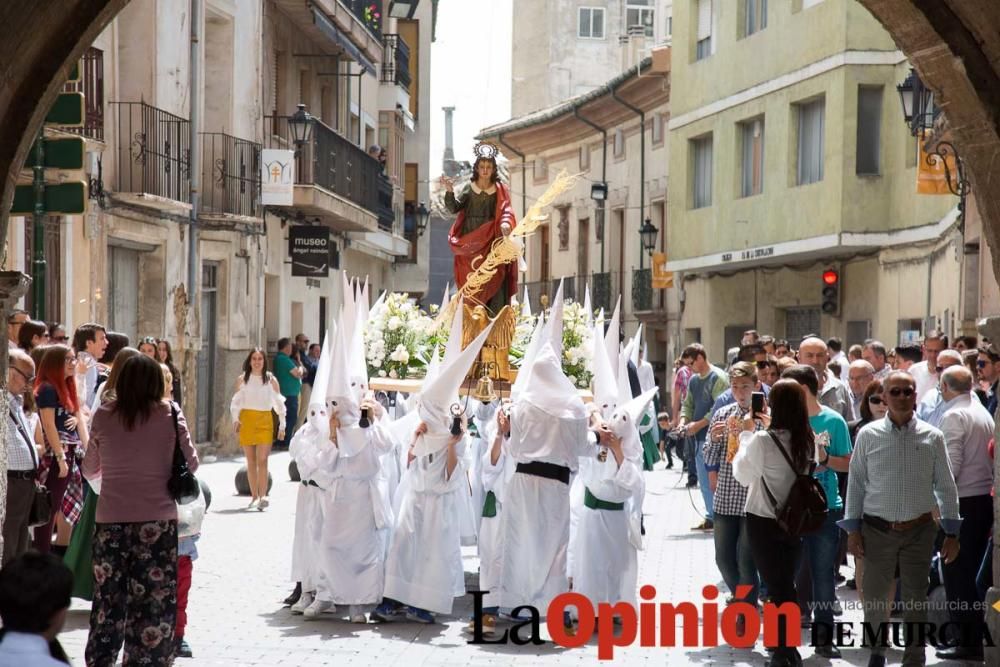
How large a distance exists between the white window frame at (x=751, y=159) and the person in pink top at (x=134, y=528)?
20.4m

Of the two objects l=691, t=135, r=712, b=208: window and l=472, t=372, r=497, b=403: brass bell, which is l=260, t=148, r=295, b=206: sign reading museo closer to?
l=691, t=135, r=712, b=208: window

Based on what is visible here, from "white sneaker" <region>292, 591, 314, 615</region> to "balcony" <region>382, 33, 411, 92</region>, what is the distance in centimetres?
2715

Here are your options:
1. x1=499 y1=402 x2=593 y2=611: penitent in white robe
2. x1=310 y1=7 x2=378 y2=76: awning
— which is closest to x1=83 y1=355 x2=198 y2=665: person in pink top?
x1=499 y1=402 x2=593 y2=611: penitent in white robe

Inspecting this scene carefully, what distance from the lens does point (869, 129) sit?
24.5 m

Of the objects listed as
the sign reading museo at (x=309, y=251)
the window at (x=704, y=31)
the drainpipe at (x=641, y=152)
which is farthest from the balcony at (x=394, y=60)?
the sign reading museo at (x=309, y=251)

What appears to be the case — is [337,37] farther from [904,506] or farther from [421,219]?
[904,506]

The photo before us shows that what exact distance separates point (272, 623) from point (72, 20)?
436 centimetres

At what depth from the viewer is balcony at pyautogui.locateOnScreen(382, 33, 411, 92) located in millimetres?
37062

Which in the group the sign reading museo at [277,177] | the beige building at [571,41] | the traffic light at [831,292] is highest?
the beige building at [571,41]

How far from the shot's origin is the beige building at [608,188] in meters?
36.4

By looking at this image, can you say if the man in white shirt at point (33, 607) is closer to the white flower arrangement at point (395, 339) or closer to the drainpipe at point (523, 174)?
the white flower arrangement at point (395, 339)

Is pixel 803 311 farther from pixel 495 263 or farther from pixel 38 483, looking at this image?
pixel 38 483

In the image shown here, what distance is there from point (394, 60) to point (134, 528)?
100 ft

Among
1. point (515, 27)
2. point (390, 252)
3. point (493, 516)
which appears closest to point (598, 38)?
point (515, 27)
